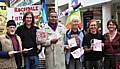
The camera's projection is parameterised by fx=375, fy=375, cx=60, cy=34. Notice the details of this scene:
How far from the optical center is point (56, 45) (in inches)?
339

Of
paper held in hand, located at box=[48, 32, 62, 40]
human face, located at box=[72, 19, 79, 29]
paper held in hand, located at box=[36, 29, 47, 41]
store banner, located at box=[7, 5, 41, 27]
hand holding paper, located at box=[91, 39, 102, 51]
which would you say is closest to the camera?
paper held in hand, located at box=[36, 29, 47, 41]

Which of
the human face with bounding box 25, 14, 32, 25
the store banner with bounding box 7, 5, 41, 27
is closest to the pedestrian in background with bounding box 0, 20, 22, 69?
the human face with bounding box 25, 14, 32, 25

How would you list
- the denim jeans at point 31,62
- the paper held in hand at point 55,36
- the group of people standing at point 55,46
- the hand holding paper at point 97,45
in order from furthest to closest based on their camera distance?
the hand holding paper at point 97,45 → the denim jeans at point 31,62 → the paper held in hand at point 55,36 → the group of people standing at point 55,46

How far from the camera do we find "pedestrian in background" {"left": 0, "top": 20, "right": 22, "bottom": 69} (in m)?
7.66

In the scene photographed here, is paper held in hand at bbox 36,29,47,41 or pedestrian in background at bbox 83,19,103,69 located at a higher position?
paper held in hand at bbox 36,29,47,41

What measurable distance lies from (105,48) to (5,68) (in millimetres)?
2833

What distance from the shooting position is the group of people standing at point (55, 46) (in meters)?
7.90

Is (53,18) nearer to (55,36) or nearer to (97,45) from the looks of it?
(55,36)

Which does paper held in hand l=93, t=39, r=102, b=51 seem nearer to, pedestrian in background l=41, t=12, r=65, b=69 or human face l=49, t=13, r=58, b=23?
pedestrian in background l=41, t=12, r=65, b=69

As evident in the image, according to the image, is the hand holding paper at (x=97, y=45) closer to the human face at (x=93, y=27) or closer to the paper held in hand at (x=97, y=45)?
the paper held in hand at (x=97, y=45)

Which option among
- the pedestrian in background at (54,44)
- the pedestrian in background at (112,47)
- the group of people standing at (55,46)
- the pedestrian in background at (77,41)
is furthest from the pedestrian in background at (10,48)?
the pedestrian in background at (112,47)

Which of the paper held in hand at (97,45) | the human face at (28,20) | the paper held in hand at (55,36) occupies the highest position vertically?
the human face at (28,20)

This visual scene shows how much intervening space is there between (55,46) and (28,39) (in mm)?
639

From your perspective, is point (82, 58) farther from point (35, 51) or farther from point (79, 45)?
point (35, 51)
